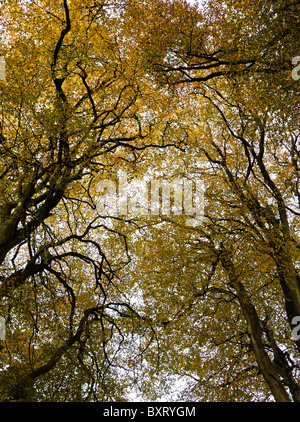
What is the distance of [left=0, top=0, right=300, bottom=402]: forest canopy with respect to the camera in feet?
32.1

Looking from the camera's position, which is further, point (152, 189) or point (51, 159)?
point (152, 189)

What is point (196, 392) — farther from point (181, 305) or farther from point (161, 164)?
point (161, 164)

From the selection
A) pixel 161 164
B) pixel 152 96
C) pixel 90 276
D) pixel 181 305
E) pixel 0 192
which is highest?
pixel 152 96

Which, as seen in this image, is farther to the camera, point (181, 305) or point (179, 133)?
point (179, 133)

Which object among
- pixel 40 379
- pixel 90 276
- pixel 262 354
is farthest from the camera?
pixel 90 276

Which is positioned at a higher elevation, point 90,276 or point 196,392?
point 90,276

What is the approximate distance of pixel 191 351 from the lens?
53.5 ft

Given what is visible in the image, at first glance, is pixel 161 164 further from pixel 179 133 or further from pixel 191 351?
pixel 191 351

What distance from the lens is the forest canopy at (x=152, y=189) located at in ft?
32.1

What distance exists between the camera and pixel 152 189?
60.0ft

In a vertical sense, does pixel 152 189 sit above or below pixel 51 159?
above

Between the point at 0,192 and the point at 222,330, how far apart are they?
39.2 ft

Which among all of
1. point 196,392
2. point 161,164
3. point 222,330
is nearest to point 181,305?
point 222,330
